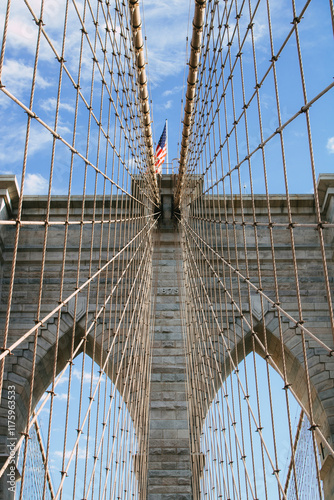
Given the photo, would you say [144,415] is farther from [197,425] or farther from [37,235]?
[37,235]

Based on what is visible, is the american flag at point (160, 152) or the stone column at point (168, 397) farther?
the american flag at point (160, 152)

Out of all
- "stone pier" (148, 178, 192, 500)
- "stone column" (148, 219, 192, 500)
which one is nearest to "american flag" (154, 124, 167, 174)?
"stone pier" (148, 178, 192, 500)

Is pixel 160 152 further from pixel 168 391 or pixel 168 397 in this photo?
pixel 168 397

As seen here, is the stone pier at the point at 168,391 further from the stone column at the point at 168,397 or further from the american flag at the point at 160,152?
the american flag at the point at 160,152

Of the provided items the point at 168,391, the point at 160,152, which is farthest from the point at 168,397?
the point at 160,152

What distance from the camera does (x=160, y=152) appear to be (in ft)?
44.7

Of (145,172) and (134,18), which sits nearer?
(134,18)

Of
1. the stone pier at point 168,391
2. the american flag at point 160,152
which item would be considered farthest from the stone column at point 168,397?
the american flag at point 160,152

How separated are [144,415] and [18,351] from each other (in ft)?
7.17

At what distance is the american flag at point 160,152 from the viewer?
515 inches

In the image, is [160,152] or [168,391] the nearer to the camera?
[168,391]

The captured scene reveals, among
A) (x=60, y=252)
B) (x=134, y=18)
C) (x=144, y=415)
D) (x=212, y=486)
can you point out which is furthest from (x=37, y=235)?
(x=212, y=486)

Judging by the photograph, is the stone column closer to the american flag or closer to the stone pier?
the stone pier

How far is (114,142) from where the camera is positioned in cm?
778
